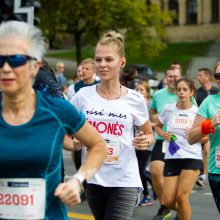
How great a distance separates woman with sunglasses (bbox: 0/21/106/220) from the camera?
3.57 m

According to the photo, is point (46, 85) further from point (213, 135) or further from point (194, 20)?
point (194, 20)

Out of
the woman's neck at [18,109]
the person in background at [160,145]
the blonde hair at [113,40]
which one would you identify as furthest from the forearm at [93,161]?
the person in background at [160,145]

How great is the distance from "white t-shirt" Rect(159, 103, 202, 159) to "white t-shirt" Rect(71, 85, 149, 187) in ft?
9.00

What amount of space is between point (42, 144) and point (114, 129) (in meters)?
2.10

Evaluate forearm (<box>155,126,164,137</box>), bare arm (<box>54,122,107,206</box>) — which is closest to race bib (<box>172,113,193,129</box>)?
forearm (<box>155,126,164,137</box>)

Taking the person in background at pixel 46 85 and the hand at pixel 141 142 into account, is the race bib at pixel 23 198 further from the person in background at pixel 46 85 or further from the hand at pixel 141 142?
the person in background at pixel 46 85

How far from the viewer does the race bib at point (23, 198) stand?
365cm

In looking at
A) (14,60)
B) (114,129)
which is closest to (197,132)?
(114,129)

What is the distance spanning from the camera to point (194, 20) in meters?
73.9

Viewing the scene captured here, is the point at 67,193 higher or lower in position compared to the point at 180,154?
higher

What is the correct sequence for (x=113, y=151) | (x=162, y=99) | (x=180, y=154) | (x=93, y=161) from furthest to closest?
(x=162, y=99) → (x=180, y=154) → (x=113, y=151) → (x=93, y=161)

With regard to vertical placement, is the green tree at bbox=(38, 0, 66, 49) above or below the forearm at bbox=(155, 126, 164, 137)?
above

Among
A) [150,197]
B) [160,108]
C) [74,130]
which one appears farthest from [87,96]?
[150,197]

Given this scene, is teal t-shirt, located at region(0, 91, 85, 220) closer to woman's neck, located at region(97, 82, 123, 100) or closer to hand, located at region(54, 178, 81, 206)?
hand, located at region(54, 178, 81, 206)
